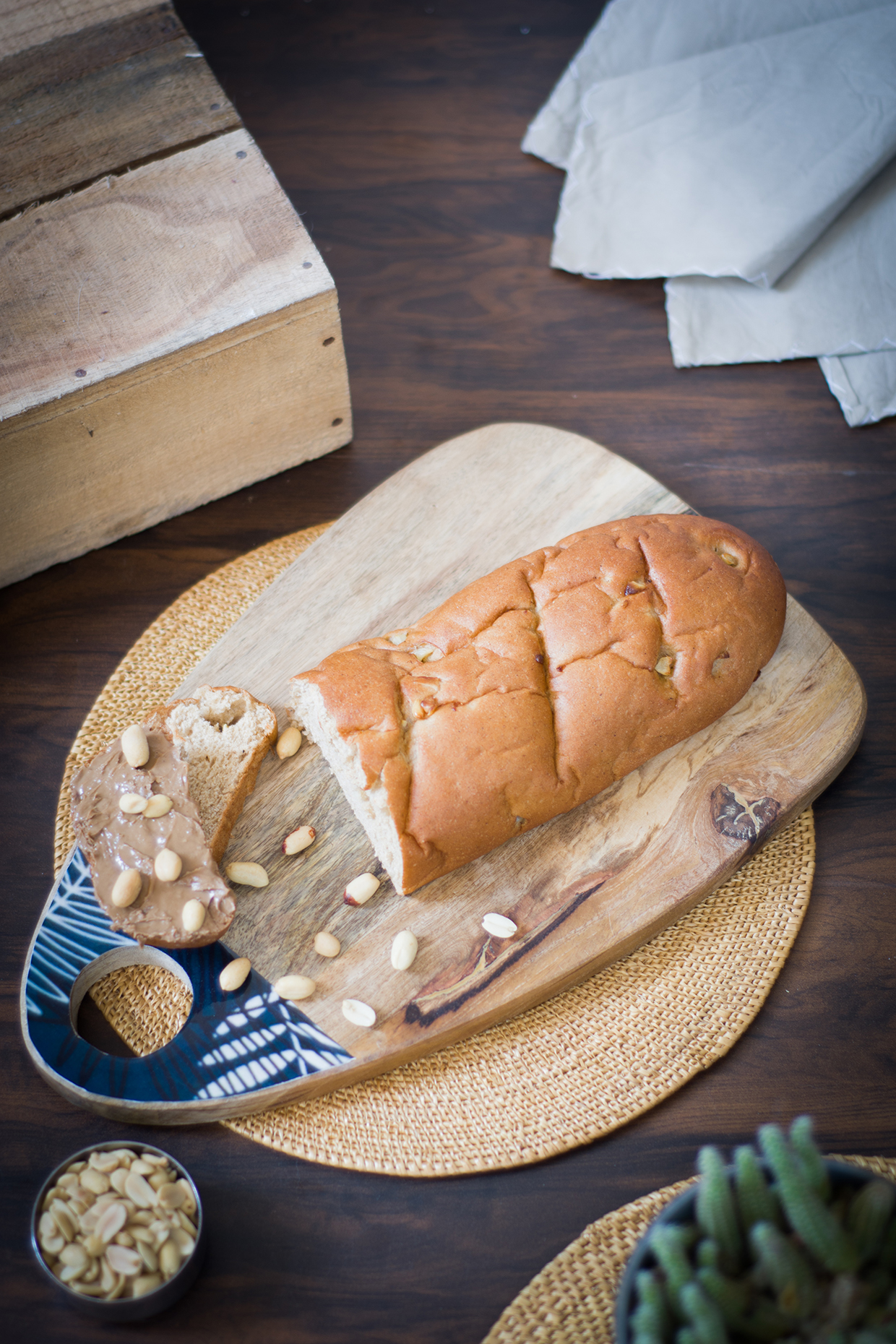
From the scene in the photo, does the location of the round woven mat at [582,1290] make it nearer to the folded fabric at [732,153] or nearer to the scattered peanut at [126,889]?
the scattered peanut at [126,889]

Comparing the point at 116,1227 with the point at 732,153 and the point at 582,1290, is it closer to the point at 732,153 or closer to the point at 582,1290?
the point at 582,1290

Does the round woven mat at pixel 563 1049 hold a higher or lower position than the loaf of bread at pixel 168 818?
lower

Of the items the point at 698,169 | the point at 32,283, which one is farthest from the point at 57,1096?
the point at 698,169

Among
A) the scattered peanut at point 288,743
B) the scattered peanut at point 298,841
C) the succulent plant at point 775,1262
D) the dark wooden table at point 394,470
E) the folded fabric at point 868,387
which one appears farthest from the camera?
the folded fabric at point 868,387

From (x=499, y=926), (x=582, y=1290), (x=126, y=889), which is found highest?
(x=126, y=889)

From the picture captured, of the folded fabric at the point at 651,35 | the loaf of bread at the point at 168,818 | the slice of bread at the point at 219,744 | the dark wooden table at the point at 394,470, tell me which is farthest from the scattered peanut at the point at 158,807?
the folded fabric at the point at 651,35

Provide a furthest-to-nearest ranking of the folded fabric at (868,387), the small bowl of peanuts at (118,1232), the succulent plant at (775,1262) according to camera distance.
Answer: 1. the folded fabric at (868,387)
2. the small bowl of peanuts at (118,1232)
3. the succulent plant at (775,1262)

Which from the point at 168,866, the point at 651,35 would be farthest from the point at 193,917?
the point at 651,35
